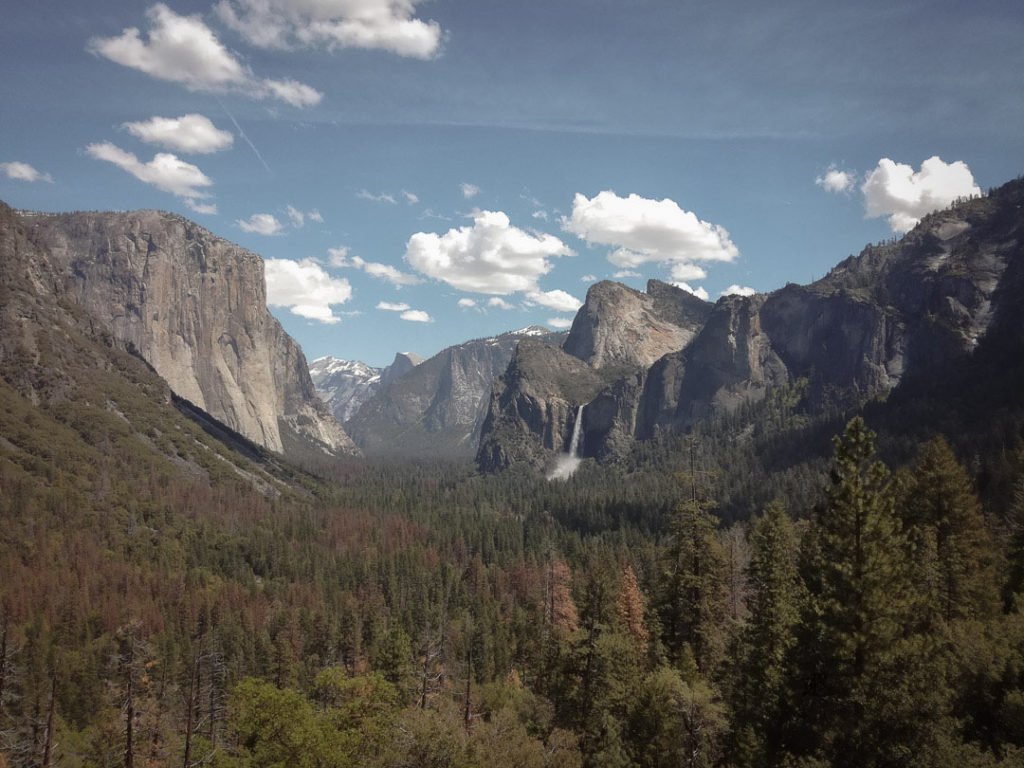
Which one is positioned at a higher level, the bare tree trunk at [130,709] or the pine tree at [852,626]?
the pine tree at [852,626]

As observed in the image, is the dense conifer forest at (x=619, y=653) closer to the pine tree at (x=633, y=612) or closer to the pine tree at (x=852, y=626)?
the pine tree at (x=852, y=626)

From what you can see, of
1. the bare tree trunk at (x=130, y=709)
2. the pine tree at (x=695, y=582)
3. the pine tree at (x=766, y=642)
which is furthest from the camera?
the pine tree at (x=695, y=582)

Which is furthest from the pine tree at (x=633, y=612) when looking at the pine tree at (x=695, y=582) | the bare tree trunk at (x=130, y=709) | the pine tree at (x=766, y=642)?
the bare tree trunk at (x=130, y=709)

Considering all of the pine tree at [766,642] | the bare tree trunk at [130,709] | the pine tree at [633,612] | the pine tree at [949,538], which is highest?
the pine tree at [949,538]

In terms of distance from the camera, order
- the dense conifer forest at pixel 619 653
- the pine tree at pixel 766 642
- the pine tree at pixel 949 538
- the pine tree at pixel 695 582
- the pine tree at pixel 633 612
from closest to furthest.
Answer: the dense conifer forest at pixel 619 653 → the pine tree at pixel 766 642 → the pine tree at pixel 949 538 → the pine tree at pixel 695 582 → the pine tree at pixel 633 612

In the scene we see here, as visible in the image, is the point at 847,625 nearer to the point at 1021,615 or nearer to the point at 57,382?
the point at 1021,615

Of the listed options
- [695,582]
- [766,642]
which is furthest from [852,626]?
[695,582]

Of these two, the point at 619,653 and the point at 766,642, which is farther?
the point at 619,653

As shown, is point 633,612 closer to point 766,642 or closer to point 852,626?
point 766,642

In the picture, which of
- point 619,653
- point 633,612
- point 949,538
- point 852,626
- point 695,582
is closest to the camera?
point 852,626

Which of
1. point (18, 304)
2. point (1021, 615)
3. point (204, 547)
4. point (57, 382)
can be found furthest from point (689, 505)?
point (18, 304)

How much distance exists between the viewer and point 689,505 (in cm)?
3544

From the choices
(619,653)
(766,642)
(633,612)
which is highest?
(766,642)

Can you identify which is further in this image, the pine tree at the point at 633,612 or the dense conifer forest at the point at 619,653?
the pine tree at the point at 633,612
